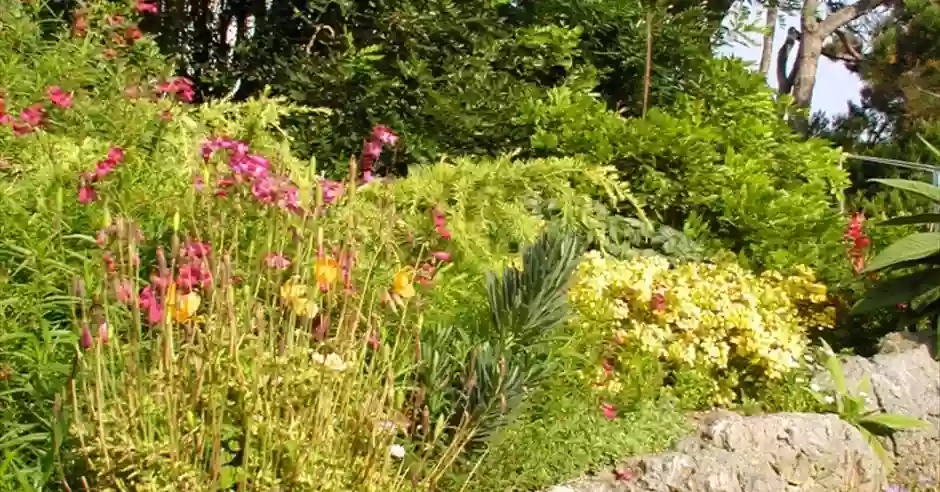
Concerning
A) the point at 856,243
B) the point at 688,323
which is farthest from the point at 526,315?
the point at 856,243

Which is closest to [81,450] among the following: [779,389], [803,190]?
[779,389]

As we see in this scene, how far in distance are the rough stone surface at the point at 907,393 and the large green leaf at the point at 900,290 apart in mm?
220

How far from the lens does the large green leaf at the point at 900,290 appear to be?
5114 mm

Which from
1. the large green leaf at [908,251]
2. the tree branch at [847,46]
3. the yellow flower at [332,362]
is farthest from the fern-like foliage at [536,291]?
the tree branch at [847,46]

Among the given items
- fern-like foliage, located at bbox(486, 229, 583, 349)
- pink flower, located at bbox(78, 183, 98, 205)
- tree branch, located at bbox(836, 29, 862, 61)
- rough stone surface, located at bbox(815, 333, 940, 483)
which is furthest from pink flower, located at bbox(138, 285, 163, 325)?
tree branch, located at bbox(836, 29, 862, 61)

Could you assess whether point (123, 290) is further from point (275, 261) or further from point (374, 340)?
point (374, 340)

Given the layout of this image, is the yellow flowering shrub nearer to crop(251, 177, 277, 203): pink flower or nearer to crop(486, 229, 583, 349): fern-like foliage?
crop(486, 229, 583, 349): fern-like foliage

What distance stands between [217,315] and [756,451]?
218 centimetres

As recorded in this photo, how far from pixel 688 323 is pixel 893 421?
94cm

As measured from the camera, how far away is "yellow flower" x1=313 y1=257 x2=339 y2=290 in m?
2.17

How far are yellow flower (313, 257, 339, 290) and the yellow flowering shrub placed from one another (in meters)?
1.85

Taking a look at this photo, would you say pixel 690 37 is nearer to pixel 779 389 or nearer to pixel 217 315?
pixel 779 389

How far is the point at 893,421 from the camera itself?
4.18m

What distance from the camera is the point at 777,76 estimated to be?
20125 millimetres
